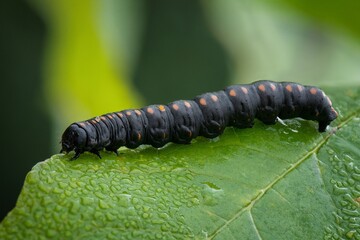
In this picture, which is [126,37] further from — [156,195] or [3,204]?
[3,204]

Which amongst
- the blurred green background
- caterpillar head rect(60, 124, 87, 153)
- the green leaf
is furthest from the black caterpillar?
the blurred green background

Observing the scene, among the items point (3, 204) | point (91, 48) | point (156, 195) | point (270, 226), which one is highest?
point (91, 48)

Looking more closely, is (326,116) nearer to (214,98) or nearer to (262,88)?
(262,88)

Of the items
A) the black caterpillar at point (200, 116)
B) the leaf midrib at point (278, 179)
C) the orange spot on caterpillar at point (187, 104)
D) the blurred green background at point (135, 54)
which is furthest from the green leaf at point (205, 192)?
the blurred green background at point (135, 54)

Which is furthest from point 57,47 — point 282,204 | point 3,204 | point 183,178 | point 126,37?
point 3,204

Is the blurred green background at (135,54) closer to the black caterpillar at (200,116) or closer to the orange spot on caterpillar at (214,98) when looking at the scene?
the black caterpillar at (200,116)

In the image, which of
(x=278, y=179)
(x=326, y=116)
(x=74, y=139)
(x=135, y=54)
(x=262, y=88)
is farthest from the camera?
(x=135, y=54)

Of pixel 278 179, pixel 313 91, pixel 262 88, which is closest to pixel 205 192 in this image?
pixel 278 179

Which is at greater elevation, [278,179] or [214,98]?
[214,98]
